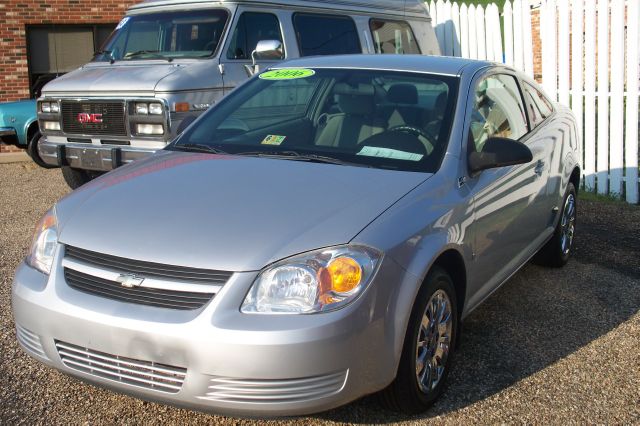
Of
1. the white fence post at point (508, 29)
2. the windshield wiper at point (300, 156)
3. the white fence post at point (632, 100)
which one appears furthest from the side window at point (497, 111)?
the white fence post at point (508, 29)

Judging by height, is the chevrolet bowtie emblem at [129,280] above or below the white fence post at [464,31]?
below

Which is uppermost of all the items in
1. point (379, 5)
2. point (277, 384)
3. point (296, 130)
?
point (379, 5)

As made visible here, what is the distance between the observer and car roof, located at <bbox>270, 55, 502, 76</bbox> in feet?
15.9

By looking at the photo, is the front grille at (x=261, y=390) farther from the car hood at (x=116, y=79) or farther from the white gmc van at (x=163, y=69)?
the car hood at (x=116, y=79)

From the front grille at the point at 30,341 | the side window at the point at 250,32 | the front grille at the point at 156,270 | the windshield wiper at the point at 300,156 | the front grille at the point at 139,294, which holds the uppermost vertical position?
the side window at the point at 250,32

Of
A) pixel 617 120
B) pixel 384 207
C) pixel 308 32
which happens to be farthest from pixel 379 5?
pixel 384 207

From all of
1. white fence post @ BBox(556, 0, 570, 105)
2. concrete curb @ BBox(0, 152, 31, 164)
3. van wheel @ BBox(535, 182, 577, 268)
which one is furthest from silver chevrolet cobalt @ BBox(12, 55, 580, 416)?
concrete curb @ BBox(0, 152, 31, 164)

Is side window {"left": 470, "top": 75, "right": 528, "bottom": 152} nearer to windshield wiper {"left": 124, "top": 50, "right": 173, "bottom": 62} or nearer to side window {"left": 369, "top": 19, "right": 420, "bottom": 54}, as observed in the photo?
windshield wiper {"left": 124, "top": 50, "right": 173, "bottom": 62}

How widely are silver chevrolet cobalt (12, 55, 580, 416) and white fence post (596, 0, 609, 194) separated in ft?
14.9

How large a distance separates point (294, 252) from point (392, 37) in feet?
25.4

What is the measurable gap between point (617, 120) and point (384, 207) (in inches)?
241

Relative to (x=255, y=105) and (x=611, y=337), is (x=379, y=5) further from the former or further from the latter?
(x=611, y=337)

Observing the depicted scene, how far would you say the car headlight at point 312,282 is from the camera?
322cm

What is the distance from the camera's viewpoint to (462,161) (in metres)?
4.28
